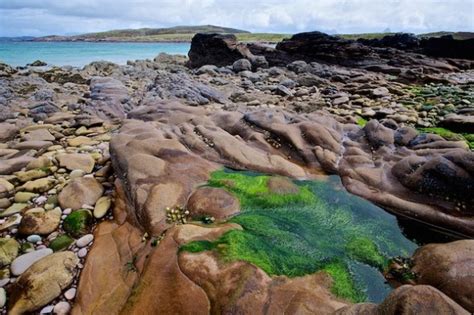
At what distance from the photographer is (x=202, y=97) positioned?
16250 millimetres

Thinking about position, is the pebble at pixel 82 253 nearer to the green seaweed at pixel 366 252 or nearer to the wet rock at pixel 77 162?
the wet rock at pixel 77 162

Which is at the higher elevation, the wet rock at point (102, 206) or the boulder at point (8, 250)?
the wet rock at point (102, 206)

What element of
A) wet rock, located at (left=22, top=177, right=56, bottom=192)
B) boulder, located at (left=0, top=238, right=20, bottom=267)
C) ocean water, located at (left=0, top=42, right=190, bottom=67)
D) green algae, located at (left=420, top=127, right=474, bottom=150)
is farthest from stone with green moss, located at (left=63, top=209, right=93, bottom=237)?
ocean water, located at (left=0, top=42, right=190, bottom=67)

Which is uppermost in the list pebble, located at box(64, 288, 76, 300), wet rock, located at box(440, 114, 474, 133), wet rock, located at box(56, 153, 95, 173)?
wet rock, located at box(440, 114, 474, 133)

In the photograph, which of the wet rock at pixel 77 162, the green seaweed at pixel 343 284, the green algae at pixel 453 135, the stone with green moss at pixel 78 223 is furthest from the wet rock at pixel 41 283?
the green algae at pixel 453 135

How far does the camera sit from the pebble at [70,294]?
175 inches

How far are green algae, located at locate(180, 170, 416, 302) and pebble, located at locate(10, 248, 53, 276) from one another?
8.55ft

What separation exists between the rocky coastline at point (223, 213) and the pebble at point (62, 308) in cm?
1

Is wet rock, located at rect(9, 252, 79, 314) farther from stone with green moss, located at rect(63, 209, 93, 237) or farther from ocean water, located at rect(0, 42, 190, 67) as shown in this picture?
ocean water, located at rect(0, 42, 190, 67)

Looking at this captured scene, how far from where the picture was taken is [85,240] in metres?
5.44

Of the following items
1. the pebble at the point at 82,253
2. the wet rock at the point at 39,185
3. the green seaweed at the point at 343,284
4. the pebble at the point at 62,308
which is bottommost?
the pebble at the point at 62,308

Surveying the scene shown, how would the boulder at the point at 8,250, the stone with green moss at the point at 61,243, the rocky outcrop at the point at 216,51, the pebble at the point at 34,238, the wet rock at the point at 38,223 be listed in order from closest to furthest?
1. the boulder at the point at 8,250
2. the stone with green moss at the point at 61,243
3. the pebble at the point at 34,238
4. the wet rock at the point at 38,223
5. the rocky outcrop at the point at 216,51

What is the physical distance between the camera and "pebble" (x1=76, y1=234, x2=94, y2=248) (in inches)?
212

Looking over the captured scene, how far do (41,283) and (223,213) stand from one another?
2.92 metres
